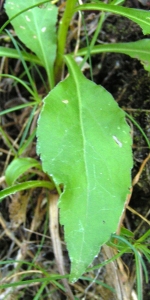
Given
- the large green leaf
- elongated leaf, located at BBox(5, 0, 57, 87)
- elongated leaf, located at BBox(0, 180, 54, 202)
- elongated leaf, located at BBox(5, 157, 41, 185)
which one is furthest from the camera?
elongated leaf, located at BBox(5, 0, 57, 87)

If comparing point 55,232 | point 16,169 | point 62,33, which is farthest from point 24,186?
point 62,33

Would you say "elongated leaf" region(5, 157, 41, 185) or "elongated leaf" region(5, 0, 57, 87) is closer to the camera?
"elongated leaf" region(5, 157, 41, 185)

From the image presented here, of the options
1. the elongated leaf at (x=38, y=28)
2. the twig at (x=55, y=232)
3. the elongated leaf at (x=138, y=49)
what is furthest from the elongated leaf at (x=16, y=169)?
the elongated leaf at (x=138, y=49)

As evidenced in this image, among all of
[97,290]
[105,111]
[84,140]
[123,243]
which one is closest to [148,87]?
[105,111]

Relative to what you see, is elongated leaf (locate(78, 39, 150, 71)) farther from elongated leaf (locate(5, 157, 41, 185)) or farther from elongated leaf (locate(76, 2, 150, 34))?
elongated leaf (locate(5, 157, 41, 185))

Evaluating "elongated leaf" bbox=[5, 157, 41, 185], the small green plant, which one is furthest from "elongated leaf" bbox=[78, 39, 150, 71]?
"elongated leaf" bbox=[5, 157, 41, 185]

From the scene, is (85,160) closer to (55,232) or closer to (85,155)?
(85,155)

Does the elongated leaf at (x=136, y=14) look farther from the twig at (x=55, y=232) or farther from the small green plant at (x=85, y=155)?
the twig at (x=55, y=232)
